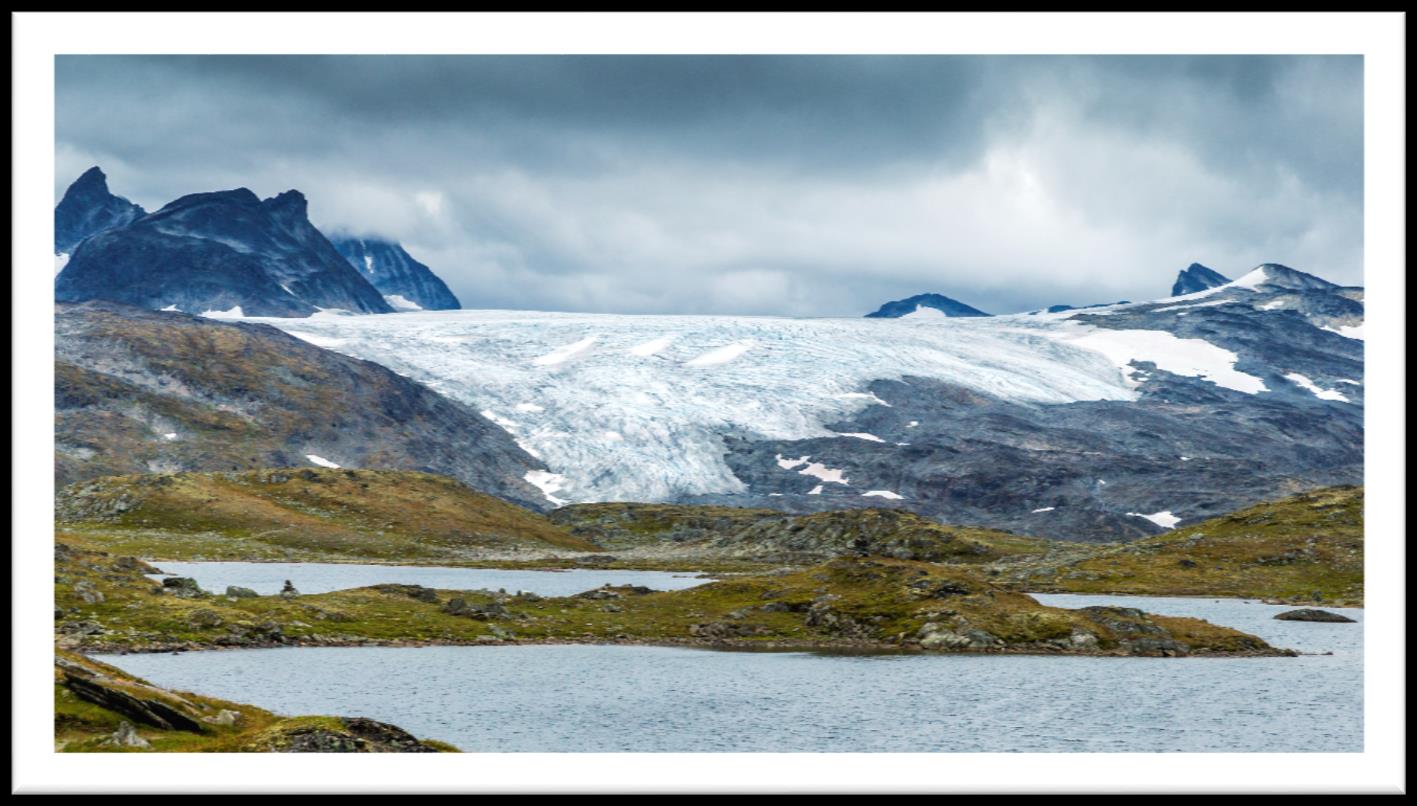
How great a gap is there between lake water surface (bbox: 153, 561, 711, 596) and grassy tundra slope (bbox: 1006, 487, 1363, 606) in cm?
5554

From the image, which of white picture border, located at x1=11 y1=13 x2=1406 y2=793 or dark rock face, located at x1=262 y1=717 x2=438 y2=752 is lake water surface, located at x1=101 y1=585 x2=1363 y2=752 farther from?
white picture border, located at x1=11 y1=13 x2=1406 y2=793

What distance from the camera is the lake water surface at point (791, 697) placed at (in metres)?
60.6

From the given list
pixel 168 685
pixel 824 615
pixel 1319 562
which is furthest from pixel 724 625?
pixel 1319 562

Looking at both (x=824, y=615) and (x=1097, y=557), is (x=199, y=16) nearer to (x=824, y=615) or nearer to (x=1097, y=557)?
(x=824, y=615)

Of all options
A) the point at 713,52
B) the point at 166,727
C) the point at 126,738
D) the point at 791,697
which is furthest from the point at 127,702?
the point at 791,697

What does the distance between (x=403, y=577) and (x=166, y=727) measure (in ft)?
413

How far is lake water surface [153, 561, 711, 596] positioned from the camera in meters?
144

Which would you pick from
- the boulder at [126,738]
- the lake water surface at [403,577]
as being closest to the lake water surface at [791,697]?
the boulder at [126,738]

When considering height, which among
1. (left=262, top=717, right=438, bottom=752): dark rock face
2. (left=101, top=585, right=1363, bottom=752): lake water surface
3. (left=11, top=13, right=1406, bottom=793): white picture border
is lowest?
(left=101, top=585, right=1363, bottom=752): lake water surface

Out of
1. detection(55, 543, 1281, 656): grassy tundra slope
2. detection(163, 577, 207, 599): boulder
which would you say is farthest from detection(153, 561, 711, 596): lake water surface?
detection(55, 543, 1281, 656): grassy tundra slope

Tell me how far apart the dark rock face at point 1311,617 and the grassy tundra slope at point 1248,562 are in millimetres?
20203

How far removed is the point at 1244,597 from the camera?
156250mm

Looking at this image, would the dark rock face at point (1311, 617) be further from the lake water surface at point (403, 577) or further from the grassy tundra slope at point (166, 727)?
the grassy tundra slope at point (166, 727)

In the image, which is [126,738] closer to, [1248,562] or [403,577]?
[403,577]
